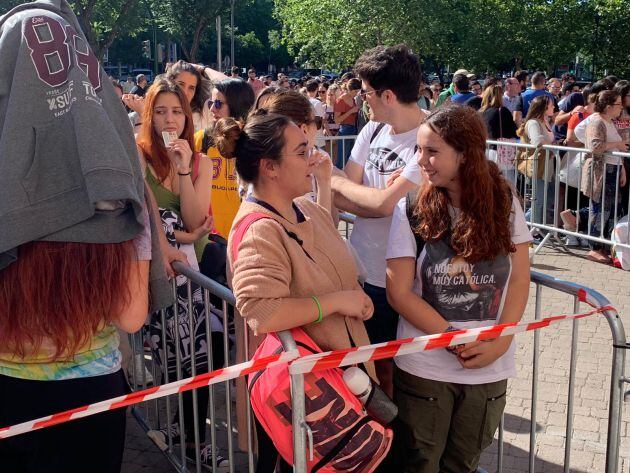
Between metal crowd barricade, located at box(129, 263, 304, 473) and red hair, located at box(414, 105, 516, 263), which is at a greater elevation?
red hair, located at box(414, 105, 516, 263)

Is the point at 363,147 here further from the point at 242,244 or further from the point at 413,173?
the point at 242,244

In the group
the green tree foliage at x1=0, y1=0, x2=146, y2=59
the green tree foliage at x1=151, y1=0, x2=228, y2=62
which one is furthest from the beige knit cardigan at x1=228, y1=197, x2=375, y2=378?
the green tree foliage at x1=151, y1=0, x2=228, y2=62

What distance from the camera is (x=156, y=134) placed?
402 cm

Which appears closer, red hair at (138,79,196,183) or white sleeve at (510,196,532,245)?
white sleeve at (510,196,532,245)

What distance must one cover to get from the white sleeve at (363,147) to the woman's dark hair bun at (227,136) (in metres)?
0.94

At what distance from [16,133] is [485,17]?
50563mm

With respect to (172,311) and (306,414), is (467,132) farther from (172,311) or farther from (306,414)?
(172,311)

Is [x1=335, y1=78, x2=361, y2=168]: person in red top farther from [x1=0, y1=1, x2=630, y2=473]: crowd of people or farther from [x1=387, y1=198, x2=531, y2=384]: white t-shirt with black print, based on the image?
[x1=387, y1=198, x2=531, y2=384]: white t-shirt with black print

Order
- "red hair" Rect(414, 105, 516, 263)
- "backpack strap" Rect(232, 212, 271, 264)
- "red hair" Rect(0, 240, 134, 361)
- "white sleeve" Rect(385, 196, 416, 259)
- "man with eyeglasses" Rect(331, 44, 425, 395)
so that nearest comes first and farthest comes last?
"red hair" Rect(0, 240, 134, 361)
"backpack strap" Rect(232, 212, 271, 264)
"red hair" Rect(414, 105, 516, 263)
"white sleeve" Rect(385, 196, 416, 259)
"man with eyeglasses" Rect(331, 44, 425, 395)

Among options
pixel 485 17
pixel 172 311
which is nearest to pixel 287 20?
pixel 485 17

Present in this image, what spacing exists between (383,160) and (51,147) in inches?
73.9

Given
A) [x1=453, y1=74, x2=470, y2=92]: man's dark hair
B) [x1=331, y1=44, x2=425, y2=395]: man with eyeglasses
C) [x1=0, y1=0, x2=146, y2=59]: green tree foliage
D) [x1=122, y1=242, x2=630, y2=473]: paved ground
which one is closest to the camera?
[x1=331, y1=44, x2=425, y2=395]: man with eyeglasses

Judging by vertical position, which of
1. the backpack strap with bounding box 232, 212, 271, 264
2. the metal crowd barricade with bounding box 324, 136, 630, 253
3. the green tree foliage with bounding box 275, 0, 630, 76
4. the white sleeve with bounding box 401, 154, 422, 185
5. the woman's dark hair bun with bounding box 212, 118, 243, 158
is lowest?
the metal crowd barricade with bounding box 324, 136, 630, 253

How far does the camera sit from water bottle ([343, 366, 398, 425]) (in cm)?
251
